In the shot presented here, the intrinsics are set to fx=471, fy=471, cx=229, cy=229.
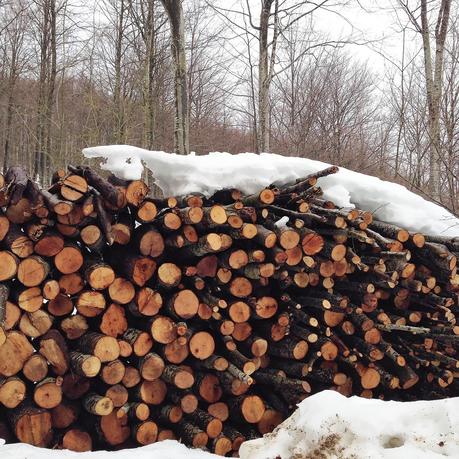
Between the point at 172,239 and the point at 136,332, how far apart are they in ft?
2.51

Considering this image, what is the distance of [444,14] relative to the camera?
31.7ft

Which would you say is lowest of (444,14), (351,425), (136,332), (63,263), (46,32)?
(351,425)

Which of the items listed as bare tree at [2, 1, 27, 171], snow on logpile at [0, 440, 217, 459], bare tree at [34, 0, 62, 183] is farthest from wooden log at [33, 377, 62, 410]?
bare tree at [2, 1, 27, 171]

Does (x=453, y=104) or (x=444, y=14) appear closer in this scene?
(x=444, y=14)

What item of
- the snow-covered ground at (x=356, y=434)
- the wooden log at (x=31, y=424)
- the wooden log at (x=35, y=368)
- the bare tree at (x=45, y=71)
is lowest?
the wooden log at (x=31, y=424)

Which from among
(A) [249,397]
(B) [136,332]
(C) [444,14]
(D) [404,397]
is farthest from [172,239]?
(C) [444,14]

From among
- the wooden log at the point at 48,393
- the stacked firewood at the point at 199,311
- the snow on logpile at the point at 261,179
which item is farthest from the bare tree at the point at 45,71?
the wooden log at the point at 48,393

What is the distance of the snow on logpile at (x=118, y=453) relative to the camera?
3004 mm

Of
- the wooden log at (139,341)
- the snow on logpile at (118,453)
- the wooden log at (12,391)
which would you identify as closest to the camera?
the snow on logpile at (118,453)

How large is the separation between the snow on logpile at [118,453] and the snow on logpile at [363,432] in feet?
2.01

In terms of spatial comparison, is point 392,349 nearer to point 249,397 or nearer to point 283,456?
point 249,397

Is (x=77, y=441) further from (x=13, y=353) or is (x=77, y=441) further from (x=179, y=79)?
(x=179, y=79)

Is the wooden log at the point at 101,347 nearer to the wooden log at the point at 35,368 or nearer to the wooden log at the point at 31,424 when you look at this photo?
the wooden log at the point at 35,368

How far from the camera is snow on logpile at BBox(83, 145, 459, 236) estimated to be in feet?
13.9
